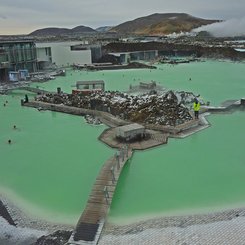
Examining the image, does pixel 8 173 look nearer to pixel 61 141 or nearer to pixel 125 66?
pixel 61 141

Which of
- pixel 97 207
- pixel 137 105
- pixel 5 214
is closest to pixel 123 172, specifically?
pixel 97 207

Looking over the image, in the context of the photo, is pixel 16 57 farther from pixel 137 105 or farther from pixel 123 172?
pixel 123 172

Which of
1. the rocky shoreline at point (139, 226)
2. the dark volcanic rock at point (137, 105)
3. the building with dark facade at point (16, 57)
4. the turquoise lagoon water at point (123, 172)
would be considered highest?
the building with dark facade at point (16, 57)

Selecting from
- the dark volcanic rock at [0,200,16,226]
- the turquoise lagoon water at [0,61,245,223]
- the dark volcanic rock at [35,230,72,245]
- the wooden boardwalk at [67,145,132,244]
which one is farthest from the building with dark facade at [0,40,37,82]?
the dark volcanic rock at [35,230,72,245]

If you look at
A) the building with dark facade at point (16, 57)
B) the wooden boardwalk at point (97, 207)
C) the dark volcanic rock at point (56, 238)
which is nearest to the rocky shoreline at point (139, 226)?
the dark volcanic rock at point (56, 238)

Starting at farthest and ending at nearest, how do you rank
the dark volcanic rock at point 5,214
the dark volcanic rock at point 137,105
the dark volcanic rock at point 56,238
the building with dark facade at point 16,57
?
the building with dark facade at point 16,57, the dark volcanic rock at point 137,105, the dark volcanic rock at point 5,214, the dark volcanic rock at point 56,238

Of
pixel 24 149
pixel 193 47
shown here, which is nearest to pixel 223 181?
pixel 24 149

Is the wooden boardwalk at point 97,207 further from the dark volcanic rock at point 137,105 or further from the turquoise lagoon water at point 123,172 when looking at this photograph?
the dark volcanic rock at point 137,105
